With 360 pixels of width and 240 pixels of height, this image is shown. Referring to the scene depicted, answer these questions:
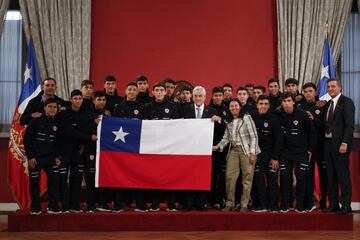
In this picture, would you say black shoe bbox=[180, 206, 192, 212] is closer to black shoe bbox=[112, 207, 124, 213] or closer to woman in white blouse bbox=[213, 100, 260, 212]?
woman in white blouse bbox=[213, 100, 260, 212]

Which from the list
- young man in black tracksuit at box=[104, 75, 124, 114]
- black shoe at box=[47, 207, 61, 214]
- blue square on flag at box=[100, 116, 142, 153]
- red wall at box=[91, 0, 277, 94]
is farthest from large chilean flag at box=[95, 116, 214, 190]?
red wall at box=[91, 0, 277, 94]

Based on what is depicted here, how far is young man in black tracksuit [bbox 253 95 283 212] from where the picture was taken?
648 centimetres

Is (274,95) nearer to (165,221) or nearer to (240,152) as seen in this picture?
(240,152)

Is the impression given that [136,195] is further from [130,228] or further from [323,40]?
[323,40]

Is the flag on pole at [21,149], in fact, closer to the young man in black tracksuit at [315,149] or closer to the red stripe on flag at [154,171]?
the red stripe on flag at [154,171]

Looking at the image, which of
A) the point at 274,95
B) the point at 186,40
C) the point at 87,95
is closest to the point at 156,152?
the point at 87,95

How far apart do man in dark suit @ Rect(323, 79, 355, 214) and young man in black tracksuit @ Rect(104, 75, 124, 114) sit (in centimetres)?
277

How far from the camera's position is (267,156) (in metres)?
6.55

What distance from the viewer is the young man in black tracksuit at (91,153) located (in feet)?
21.4

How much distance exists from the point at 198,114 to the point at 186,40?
2604mm

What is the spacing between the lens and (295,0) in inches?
348

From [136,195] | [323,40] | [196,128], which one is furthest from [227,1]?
[136,195]

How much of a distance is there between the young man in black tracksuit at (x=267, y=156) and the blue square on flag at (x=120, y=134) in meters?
1.54

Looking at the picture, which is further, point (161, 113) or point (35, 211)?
point (161, 113)
